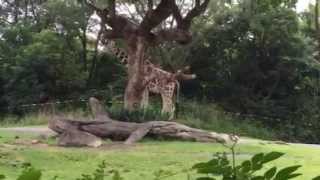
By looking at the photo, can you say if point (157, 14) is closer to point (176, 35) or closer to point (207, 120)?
point (176, 35)

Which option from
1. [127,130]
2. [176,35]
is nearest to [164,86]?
[176,35]

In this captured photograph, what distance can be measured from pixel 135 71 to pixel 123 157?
9.32 metres

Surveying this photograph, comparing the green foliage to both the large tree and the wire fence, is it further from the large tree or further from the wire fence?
the wire fence

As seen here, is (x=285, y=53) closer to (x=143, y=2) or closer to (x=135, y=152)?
(x=143, y=2)

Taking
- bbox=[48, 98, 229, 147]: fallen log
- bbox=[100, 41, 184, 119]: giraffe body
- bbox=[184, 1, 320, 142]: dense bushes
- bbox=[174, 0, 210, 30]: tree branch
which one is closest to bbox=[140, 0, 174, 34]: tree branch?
bbox=[174, 0, 210, 30]: tree branch

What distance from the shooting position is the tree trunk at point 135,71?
20016 mm

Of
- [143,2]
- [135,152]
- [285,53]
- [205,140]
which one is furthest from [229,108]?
[135,152]

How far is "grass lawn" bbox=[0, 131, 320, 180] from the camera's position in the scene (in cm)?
902

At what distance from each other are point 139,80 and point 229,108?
22.9 ft

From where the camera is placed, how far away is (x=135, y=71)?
20094 millimetres

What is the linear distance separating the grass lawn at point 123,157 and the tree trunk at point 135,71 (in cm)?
614

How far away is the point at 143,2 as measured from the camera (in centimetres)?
2836

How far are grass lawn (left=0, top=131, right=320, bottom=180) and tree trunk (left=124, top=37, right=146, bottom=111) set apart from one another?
6.14 metres

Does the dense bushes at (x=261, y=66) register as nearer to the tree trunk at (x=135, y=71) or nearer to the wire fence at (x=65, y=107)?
the wire fence at (x=65, y=107)
